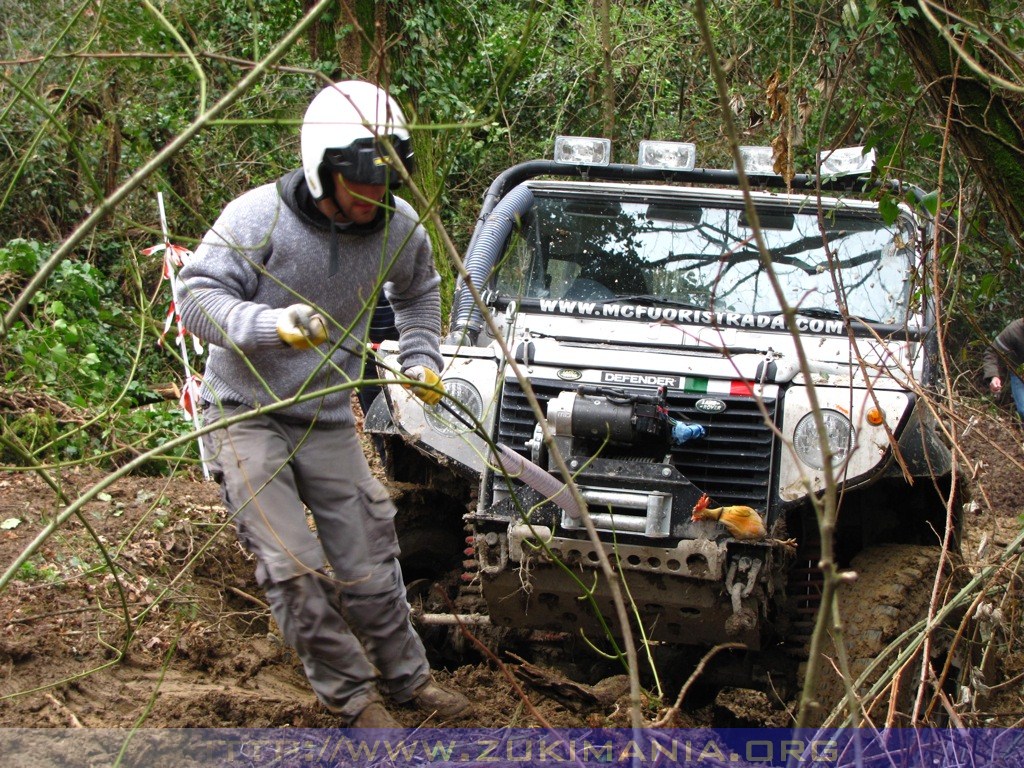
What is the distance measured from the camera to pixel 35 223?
Answer: 955cm

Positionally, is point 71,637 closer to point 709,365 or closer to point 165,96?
point 709,365

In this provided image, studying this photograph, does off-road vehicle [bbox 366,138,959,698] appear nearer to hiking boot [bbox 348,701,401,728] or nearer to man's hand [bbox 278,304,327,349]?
man's hand [bbox 278,304,327,349]

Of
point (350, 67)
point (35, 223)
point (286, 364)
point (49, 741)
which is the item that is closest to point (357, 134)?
point (286, 364)

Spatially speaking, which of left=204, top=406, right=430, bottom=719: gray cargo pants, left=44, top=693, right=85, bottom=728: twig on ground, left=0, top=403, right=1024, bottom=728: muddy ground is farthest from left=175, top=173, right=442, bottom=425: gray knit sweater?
left=44, top=693, right=85, bottom=728: twig on ground

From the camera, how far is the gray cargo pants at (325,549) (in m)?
3.46

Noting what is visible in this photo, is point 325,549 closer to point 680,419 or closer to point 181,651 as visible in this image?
point 181,651

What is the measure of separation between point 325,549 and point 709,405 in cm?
140

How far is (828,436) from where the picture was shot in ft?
12.8

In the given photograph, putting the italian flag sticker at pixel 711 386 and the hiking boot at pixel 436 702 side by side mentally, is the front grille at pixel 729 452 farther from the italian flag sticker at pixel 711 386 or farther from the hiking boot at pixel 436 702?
the hiking boot at pixel 436 702

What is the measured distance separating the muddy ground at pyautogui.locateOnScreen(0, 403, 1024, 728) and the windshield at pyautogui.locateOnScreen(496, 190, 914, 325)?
1.02 meters

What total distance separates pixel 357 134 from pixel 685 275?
196 centimetres

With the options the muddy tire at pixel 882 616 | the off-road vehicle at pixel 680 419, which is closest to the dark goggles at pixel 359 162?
the off-road vehicle at pixel 680 419

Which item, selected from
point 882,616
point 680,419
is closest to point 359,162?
point 680,419

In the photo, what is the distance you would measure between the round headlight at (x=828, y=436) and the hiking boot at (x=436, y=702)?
1.42 meters
